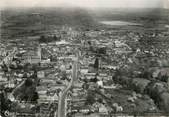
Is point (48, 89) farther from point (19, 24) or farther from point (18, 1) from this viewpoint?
point (18, 1)

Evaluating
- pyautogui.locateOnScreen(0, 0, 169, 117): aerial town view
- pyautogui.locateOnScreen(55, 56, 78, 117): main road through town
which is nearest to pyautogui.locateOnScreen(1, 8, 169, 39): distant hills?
pyautogui.locateOnScreen(0, 0, 169, 117): aerial town view

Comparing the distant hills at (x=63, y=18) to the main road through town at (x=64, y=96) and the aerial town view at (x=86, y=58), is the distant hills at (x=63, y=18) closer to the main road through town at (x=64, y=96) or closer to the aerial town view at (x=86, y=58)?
the aerial town view at (x=86, y=58)

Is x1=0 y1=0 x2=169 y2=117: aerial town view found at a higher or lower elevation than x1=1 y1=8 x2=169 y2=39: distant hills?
lower

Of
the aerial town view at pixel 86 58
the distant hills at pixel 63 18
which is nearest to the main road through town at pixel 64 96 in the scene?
the aerial town view at pixel 86 58

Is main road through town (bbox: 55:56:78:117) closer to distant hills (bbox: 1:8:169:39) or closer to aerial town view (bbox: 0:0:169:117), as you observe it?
aerial town view (bbox: 0:0:169:117)

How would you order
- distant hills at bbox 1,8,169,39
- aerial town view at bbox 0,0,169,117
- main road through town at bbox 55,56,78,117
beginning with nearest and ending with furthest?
main road through town at bbox 55,56,78,117, aerial town view at bbox 0,0,169,117, distant hills at bbox 1,8,169,39

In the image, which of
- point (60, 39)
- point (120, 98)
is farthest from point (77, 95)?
point (60, 39)

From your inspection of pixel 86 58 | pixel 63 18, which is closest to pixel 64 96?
pixel 86 58

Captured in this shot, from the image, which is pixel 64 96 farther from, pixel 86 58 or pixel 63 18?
pixel 63 18
